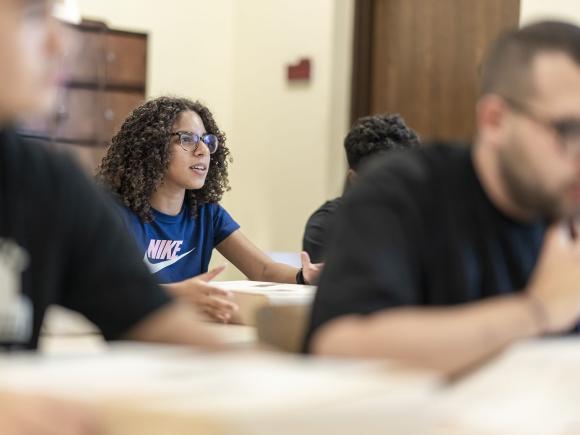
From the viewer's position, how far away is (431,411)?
0.65m

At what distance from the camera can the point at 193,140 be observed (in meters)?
3.24

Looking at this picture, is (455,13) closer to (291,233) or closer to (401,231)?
(291,233)

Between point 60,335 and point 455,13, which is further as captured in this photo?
point 455,13

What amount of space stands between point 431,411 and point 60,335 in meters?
1.27

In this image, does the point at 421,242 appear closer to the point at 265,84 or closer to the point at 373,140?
the point at 373,140

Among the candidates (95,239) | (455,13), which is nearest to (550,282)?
(95,239)

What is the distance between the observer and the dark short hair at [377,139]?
11.6ft

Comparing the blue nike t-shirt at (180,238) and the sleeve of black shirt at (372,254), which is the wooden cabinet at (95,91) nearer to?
the blue nike t-shirt at (180,238)

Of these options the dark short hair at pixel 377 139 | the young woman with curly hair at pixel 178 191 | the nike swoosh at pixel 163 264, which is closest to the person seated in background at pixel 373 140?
the dark short hair at pixel 377 139

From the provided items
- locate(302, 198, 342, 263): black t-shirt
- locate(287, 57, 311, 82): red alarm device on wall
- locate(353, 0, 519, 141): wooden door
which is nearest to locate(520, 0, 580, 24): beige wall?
locate(353, 0, 519, 141): wooden door

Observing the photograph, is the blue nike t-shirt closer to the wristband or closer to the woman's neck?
the woman's neck

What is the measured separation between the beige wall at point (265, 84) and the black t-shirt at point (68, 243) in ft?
14.0

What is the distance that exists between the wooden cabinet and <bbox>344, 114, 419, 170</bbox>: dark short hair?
7.18 feet

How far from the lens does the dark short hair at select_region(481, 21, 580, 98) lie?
1.35 meters
